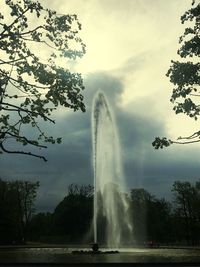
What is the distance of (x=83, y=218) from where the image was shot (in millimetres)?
129750

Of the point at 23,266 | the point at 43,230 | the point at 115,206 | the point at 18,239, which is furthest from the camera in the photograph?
the point at 43,230

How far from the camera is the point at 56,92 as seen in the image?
49.4 feet

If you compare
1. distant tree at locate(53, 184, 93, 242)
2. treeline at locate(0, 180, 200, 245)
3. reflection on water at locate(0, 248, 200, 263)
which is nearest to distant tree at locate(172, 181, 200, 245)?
treeline at locate(0, 180, 200, 245)

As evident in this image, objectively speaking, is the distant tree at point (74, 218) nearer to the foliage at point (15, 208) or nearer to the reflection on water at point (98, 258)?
the foliage at point (15, 208)

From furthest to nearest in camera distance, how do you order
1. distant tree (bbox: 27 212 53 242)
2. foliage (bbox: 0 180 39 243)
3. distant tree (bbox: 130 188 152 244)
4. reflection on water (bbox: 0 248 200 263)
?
distant tree (bbox: 27 212 53 242)
distant tree (bbox: 130 188 152 244)
foliage (bbox: 0 180 39 243)
reflection on water (bbox: 0 248 200 263)

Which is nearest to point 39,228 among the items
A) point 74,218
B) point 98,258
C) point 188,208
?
point 74,218

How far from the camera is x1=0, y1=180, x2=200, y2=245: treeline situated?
102188 millimetres

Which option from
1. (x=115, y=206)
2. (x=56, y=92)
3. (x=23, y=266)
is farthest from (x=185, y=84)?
(x=115, y=206)

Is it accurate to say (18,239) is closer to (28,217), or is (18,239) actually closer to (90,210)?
(28,217)

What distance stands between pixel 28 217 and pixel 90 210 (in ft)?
54.2

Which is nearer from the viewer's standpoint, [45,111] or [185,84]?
[45,111]

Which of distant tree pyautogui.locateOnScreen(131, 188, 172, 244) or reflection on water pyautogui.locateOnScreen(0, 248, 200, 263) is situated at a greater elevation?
distant tree pyautogui.locateOnScreen(131, 188, 172, 244)

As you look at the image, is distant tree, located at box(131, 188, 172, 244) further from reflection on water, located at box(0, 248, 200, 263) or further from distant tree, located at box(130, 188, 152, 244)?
reflection on water, located at box(0, 248, 200, 263)

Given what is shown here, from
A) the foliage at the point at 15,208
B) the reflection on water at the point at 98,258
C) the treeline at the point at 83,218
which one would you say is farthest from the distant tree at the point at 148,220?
the reflection on water at the point at 98,258
